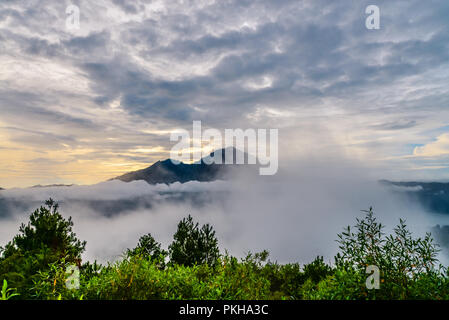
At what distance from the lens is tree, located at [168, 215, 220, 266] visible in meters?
31.8

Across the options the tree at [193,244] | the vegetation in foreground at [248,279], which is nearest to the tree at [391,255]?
the vegetation in foreground at [248,279]

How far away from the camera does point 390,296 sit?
4.62 m

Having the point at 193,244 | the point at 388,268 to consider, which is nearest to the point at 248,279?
the point at 388,268

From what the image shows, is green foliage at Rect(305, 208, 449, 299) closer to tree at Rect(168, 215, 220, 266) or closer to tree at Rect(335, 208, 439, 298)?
tree at Rect(335, 208, 439, 298)

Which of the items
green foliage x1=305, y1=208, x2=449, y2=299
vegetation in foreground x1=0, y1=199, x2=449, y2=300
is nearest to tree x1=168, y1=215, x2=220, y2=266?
vegetation in foreground x1=0, y1=199, x2=449, y2=300

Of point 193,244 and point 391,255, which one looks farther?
point 193,244

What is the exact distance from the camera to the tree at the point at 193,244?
3180 centimetres

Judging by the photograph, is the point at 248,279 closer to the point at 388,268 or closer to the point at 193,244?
the point at 388,268

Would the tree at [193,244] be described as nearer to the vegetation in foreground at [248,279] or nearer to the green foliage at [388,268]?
the vegetation in foreground at [248,279]

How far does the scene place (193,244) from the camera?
107 feet

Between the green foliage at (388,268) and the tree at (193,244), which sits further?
the tree at (193,244)

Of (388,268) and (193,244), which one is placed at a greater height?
(388,268)
